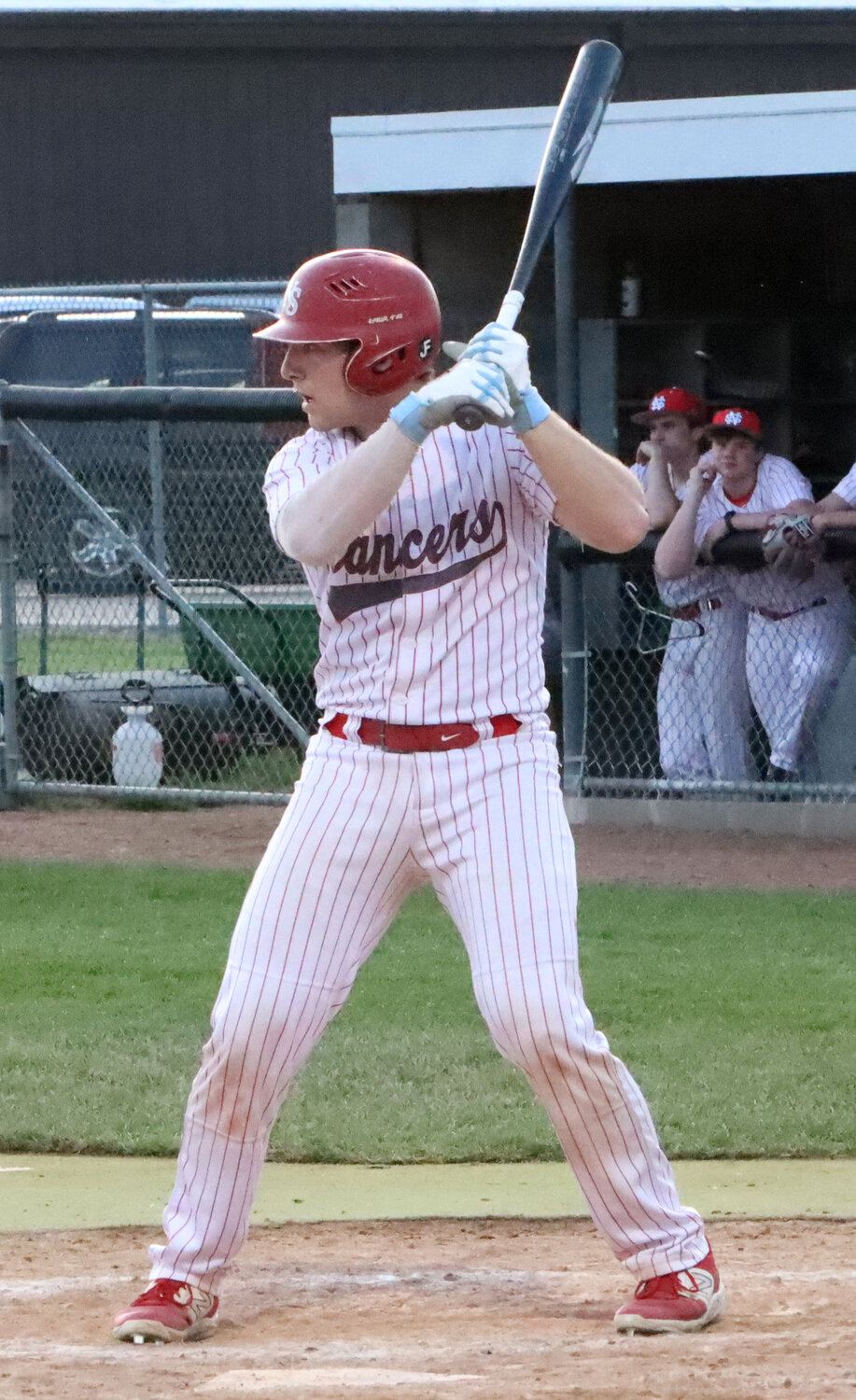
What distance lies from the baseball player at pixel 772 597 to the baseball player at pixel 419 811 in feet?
16.8

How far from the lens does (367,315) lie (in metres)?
3.10

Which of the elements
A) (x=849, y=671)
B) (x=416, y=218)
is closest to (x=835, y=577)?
(x=849, y=671)

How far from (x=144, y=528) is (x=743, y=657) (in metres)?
4.06

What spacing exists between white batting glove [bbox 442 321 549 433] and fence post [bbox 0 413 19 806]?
6410 mm

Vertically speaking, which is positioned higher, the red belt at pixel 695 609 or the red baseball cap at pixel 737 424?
the red baseball cap at pixel 737 424

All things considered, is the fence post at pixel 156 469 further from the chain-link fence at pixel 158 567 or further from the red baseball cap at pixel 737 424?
the red baseball cap at pixel 737 424

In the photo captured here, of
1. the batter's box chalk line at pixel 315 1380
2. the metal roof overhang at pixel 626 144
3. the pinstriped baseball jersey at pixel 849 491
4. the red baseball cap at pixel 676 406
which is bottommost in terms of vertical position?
the batter's box chalk line at pixel 315 1380

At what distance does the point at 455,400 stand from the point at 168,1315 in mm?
1472

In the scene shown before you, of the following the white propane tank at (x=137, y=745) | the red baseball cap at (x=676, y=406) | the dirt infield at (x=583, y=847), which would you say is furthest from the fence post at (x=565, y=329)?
the white propane tank at (x=137, y=745)

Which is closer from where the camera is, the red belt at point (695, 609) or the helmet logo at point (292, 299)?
the helmet logo at point (292, 299)

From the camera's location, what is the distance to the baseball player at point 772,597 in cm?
823

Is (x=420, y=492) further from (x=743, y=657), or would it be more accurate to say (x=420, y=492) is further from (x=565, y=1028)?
(x=743, y=657)

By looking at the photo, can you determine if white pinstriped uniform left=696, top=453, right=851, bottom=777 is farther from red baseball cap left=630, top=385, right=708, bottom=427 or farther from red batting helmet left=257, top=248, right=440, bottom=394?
red batting helmet left=257, top=248, right=440, bottom=394

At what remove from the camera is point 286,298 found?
3176 millimetres
